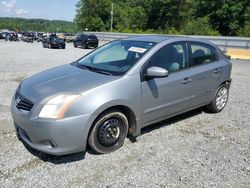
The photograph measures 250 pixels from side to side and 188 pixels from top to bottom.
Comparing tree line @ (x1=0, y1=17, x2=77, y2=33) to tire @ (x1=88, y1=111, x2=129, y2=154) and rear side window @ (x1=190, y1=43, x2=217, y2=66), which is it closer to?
rear side window @ (x1=190, y1=43, x2=217, y2=66)

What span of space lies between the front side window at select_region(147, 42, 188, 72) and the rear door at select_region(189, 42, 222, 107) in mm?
225

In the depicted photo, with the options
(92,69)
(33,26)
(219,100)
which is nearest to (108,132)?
(92,69)

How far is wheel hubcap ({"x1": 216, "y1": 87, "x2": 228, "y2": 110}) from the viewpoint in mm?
5648

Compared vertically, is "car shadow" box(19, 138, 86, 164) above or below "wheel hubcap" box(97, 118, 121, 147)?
below

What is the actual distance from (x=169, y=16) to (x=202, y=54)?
2107 inches

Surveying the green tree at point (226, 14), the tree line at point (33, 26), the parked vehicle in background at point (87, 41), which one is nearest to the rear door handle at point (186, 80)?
the parked vehicle in background at point (87, 41)

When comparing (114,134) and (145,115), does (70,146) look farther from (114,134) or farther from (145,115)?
(145,115)

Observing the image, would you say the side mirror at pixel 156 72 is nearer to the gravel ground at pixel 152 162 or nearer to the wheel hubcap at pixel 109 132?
the wheel hubcap at pixel 109 132

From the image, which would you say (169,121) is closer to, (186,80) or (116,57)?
(186,80)

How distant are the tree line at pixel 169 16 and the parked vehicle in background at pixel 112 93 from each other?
3318cm

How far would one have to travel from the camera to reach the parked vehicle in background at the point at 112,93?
3.31m

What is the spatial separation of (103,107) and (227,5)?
50.4m

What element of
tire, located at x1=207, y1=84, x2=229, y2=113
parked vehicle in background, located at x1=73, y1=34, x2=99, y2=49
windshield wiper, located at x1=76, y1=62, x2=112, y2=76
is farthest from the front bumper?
parked vehicle in background, located at x1=73, y1=34, x2=99, y2=49

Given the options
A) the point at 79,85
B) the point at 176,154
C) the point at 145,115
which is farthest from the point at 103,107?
the point at 176,154
